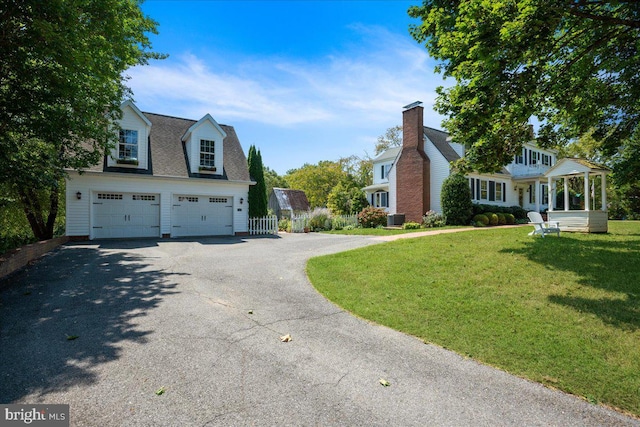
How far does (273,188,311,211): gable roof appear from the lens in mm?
42600

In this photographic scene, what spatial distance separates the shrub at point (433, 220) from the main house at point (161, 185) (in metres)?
12.3

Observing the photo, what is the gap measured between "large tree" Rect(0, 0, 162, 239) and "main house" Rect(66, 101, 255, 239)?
5007 millimetres

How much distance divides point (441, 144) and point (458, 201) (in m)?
6.36

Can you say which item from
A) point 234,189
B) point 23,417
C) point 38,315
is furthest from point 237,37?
point 23,417

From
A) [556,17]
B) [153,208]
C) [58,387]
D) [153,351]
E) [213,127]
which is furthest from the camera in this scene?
[213,127]

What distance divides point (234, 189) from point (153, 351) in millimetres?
15485

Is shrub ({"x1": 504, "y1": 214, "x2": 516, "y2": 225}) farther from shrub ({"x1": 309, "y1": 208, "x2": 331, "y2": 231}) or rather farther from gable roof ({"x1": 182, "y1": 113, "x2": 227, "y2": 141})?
gable roof ({"x1": 182, "y1": 113, "x2": 227, "y2": 141})

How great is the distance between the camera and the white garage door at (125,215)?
1557 centimetres

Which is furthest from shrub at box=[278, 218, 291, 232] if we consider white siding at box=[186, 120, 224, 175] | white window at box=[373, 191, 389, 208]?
white window at box=[373, 191, 389, 208]

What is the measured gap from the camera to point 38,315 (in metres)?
5.27

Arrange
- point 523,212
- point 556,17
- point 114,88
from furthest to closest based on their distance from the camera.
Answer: point 523,212 < point 114,88 < point 556,17

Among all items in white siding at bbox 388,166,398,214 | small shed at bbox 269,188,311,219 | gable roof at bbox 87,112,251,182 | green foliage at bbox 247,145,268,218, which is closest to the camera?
gable roof at bbox 87,112,251,182

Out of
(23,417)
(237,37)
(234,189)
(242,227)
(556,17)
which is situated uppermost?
(237,37)

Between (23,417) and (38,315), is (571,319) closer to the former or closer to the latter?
(23,417)
